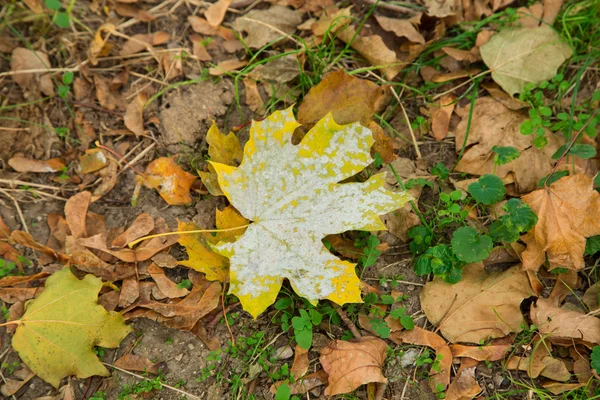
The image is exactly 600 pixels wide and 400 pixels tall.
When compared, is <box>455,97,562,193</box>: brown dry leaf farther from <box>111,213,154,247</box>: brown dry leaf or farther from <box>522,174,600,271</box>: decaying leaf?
<box>111,213,154,247</box>: brown dry leaf

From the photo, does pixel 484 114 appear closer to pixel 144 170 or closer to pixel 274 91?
pixel 274 91

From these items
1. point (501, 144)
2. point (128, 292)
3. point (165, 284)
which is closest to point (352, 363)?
point (165, 284)

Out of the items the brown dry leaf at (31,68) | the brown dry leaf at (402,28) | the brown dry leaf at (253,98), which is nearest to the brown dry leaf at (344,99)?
the brown dry leaf at (253,98)

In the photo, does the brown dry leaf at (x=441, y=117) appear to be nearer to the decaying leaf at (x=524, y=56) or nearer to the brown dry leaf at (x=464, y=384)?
the decaying leaf at (x=524, y=56)

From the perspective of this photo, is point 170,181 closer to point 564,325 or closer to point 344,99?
point 344,99

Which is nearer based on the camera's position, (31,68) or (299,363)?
(299,363)

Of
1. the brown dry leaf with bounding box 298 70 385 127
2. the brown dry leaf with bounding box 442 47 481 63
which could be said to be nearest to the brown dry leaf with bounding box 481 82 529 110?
the brown dry leaf with bounding box 442 47 481 63

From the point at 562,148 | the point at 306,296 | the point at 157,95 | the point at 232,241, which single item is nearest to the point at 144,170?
the point at 157,95
